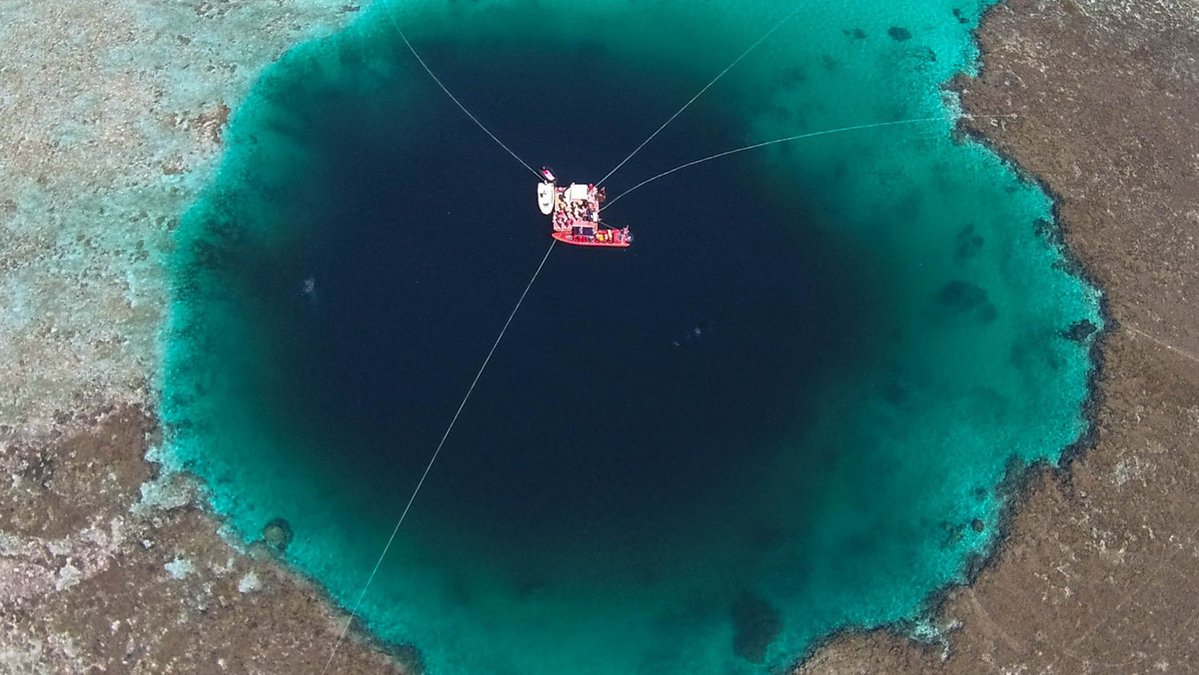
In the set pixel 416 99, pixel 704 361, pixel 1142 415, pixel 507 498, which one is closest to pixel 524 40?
pixel 416 99

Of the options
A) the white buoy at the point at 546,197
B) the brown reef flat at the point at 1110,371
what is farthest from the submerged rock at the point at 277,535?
the brown reef flat at the point at 1110,371

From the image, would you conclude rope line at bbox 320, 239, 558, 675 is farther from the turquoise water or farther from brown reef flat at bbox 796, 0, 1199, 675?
brown reef flat at bbox 796, 0, 1199, 675

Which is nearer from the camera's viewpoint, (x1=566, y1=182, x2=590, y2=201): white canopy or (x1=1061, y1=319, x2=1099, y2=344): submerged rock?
Result: (x1=566, y1=182, x2=590, y2=201): white canopy

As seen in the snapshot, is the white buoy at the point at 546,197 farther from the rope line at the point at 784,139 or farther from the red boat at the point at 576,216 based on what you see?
the rope line at the point at 784,139

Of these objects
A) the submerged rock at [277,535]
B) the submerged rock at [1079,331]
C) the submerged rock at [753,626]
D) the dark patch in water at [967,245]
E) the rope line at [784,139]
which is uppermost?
the rope line at [784,139]

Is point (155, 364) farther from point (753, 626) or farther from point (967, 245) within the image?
point (967, 245)

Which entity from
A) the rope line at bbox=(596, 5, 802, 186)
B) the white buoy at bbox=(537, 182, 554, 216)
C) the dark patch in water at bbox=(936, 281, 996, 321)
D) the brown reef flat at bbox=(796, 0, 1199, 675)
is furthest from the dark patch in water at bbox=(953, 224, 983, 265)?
the white buoy at bbox=(537, 182, 554, 216)
